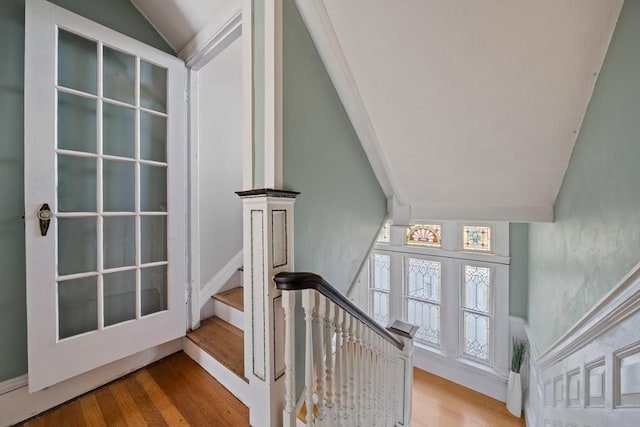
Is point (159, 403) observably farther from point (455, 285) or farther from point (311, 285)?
point (455, 285)

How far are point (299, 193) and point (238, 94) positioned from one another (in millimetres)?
1661

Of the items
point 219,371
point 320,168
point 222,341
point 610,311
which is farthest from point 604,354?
point 222,341

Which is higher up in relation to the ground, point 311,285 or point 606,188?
point 606,188

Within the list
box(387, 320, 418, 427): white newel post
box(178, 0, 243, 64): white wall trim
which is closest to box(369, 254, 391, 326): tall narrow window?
box(387, 320, 418, 427): white newel post

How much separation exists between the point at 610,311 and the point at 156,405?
1905mm

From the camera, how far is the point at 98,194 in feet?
4.80

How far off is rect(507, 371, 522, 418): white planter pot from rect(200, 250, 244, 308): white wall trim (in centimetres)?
345

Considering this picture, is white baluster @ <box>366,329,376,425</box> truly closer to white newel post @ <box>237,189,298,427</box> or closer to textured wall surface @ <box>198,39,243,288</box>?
white newel post @ <box>237,189,298,427</box>

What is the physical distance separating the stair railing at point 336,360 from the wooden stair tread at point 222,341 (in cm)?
38

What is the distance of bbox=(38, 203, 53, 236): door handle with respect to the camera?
1260 millimetres

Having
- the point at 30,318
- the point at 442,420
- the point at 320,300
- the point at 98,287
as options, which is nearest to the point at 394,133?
the point at 320,300

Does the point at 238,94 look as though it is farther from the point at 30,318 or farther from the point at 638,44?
the point at 638,44

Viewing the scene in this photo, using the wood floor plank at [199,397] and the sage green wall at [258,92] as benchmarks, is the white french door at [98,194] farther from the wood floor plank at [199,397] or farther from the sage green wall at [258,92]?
the sage green wall at [258,92]

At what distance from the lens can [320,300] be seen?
1.16m
